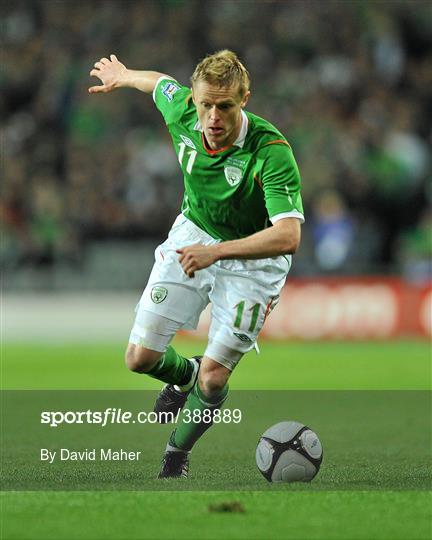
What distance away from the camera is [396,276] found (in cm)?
1717

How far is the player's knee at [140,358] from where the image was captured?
6.62 metres

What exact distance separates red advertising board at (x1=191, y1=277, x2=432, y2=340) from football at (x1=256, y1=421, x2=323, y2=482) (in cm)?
1048

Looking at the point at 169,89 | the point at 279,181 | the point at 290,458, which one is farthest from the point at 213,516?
the point at 169,89

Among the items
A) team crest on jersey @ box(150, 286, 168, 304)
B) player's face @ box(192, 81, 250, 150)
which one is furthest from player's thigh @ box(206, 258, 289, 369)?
player's face @ box(192, 81, 250, 150)

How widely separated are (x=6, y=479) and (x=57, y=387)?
18.0ft

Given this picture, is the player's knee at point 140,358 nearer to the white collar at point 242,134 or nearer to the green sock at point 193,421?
the green sock at point 193,421

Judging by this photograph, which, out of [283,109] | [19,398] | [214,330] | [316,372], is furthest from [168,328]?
[283,109]

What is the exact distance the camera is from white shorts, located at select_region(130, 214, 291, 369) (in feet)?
21.5

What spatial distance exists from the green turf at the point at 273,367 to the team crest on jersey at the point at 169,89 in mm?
5266

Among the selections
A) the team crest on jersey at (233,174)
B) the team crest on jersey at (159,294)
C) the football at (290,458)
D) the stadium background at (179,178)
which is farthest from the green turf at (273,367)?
the team crest on jersey at (233,174)

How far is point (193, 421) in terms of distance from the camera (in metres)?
6.54

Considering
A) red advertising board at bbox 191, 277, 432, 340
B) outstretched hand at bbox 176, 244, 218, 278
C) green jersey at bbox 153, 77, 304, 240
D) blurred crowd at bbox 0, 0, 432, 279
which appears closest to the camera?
outstretched hand at bbox 176, 244, 218, 278

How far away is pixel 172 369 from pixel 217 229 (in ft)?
2.92

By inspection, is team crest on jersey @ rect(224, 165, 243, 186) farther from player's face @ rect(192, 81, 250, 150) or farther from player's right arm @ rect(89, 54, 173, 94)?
player's right arm @ rect(89, 54, 173, 94)
